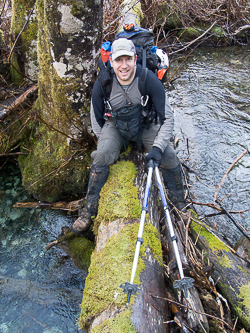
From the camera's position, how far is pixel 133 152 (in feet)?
13.9

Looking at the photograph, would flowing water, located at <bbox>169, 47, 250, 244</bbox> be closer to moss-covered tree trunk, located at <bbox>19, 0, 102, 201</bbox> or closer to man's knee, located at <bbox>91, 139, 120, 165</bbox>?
man's knee, located at <bbox>91, 139, 120, 165</bbox>

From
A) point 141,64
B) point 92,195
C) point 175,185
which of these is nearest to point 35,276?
point 92,195

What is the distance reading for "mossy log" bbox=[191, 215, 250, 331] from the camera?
2.67 meters

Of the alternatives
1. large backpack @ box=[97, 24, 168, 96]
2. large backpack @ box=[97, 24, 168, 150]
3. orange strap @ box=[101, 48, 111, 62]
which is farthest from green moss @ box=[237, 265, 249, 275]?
orange strap @ box=[101, 48, 111, 62]

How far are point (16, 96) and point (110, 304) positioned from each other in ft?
16.9

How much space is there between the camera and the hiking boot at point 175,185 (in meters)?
4.27

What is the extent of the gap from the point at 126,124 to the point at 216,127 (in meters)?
3.96

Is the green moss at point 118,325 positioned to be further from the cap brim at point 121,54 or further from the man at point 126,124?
the cap brim at point 121,54

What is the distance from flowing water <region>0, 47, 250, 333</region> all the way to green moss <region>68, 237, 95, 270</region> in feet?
0.47

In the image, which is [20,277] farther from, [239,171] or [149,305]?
[239,171]

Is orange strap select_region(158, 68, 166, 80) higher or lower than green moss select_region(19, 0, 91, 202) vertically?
higher

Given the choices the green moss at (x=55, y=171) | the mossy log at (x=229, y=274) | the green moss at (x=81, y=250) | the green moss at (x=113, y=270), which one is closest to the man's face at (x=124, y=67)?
the green moss at (x=55, y=171)

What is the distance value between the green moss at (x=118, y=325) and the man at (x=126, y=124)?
6.06 feet

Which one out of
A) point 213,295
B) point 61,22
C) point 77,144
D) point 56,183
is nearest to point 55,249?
point 56,183
